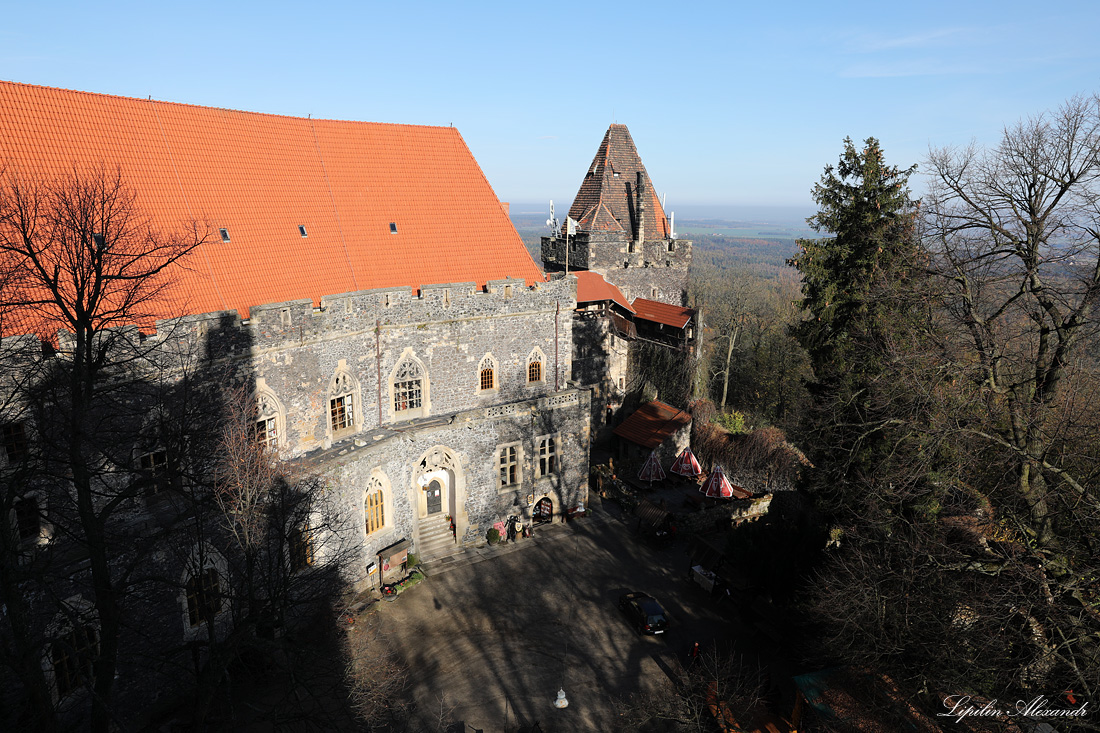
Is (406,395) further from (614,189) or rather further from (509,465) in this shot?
(614,189)

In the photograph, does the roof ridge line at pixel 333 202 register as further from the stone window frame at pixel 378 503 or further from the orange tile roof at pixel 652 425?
the orange tile roof at pixel 652 425

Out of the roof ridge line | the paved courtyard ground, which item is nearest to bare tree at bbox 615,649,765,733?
the paved courtyard ground

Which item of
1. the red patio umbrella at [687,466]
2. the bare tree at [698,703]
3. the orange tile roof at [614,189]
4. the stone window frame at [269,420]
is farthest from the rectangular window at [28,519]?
the orange tile roof at [614,189]

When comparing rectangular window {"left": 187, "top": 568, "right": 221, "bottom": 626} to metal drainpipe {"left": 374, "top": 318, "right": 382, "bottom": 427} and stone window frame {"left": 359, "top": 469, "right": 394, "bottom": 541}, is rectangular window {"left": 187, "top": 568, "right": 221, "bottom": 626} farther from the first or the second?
metal drainpipe {"left": 374, "top": 318, "right": 382, "bottom": 427}

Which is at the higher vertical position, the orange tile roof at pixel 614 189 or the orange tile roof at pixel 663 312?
the orange tile roof at pixel 614 189

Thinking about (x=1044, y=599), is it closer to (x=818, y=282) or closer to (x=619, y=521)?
(x=818, y=282)

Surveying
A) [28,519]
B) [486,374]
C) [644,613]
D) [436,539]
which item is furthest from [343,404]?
[644,613]

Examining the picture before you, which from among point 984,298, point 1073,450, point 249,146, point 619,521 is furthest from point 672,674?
point 249,146
